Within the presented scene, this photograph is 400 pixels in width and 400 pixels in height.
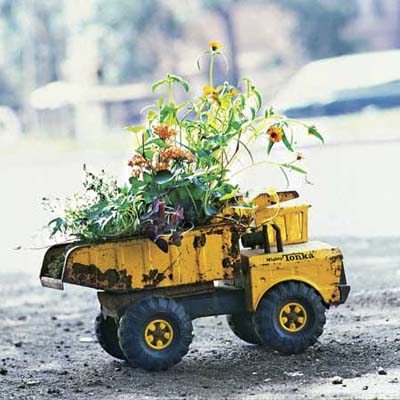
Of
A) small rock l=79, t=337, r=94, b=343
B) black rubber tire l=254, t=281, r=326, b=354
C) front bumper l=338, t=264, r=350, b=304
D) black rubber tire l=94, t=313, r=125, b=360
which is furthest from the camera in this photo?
small rock l=79, t=337, r=94, b=343

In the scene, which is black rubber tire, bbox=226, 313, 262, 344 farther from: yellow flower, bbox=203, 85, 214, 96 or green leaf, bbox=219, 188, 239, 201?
yellow flower, bbox=203, 85, 214, 96

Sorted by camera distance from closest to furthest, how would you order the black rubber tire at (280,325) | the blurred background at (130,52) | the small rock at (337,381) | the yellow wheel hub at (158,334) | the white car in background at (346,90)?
the small rock at (337,381)
the yellow wheel hub at (158,334)
the black rubber tire at (280,325)
the white car in background at (346,90)
the blurred background at (130,52)

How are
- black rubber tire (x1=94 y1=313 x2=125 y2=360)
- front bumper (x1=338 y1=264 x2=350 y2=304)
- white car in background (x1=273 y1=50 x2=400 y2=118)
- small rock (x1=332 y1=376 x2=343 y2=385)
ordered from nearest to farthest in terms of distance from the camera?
small rock (x1=332 y1=376 x2=343 y2=385)
front bumper (x1=338 y1=264 x2=350 y2=304)
black rubber tire (x1=94 y1=313 x2=125 y2=360)
white car in background (x1=273 y1=50 x2=400 y2=118)

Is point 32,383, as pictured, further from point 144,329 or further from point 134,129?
point 134,129

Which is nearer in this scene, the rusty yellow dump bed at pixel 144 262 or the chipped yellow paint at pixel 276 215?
the rusty yellow dump bed at pixel 144 262

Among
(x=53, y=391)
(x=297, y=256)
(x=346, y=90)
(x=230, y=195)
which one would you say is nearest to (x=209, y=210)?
(x=230, y=195)

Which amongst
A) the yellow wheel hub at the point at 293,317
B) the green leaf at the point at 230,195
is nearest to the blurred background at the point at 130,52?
the yellow wheel hub at the point at 293,317

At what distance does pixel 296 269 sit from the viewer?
4395mm

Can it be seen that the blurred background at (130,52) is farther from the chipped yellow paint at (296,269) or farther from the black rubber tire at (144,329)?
the black rubber tire at (144,329)

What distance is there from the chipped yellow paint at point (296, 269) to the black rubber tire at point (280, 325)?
31mm

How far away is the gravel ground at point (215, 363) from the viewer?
13.0 ft

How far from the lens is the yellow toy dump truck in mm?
4191

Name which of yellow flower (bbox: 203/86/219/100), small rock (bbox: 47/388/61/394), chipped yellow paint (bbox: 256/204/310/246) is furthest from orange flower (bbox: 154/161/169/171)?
small rock (bbox: 47/388/61/394)

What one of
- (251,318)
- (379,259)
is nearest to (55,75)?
(379,259)
